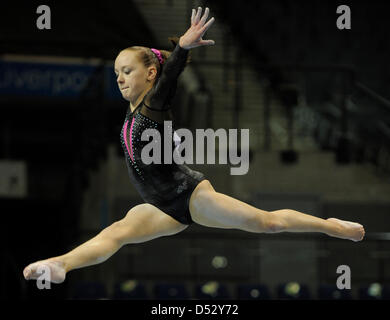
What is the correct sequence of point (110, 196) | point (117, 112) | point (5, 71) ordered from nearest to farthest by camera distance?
point (110, 196)
point (5, 71)
point (117, 112)

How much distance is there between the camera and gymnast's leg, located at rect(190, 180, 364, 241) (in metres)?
4.36

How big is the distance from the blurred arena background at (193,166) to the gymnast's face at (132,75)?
259 cm

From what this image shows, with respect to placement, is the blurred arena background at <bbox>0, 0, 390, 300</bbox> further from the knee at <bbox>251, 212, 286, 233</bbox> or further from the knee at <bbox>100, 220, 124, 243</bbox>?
the knee at <bbox>251, 212, 286, 233</bbox>

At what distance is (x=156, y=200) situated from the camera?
4.50m

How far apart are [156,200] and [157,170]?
18 centimetres

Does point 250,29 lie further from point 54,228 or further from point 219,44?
point 54,228

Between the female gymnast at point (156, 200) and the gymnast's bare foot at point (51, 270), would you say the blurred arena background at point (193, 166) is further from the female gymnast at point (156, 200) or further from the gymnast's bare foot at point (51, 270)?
the gymnast's bare foot at point (51, 270)

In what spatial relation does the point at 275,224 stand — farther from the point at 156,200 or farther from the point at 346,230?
the point at 156,200

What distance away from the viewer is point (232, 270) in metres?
8.77

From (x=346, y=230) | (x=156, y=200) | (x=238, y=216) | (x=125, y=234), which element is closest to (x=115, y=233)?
(x=125, y=234)

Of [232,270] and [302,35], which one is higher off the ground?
[302,35]

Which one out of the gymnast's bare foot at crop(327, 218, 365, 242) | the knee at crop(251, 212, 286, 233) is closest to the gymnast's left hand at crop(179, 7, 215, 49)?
the knee at crop(251, 212, 286, 233)
